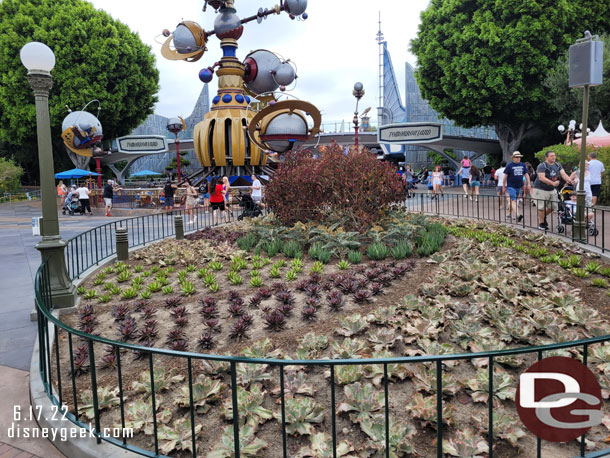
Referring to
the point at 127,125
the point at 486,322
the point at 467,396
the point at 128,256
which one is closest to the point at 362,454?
the point at 467,396

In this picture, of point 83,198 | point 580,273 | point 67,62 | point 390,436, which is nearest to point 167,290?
point 390,436

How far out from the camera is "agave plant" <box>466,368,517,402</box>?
12.4 feet

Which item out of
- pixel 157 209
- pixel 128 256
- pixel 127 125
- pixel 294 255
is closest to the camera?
pixel 294 255

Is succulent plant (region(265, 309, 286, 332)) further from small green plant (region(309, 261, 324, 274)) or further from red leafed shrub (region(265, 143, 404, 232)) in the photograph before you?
red leafed shrub (region(265, 143, 404, 232))

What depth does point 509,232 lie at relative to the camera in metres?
10.4

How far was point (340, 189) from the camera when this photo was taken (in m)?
9.95

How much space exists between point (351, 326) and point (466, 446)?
2060 millimetres

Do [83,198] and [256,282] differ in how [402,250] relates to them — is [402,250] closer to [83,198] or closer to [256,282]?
[256,282]

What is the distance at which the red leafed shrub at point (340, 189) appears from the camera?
991 centimetres

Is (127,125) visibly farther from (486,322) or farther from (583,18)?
(486,322)

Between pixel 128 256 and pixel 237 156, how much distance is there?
52.7 ft

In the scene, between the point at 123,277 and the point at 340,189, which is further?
the point at 340,189

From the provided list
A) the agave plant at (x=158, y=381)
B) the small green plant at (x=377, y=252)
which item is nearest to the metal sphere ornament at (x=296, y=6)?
the small green plant at (x=377, y=252)

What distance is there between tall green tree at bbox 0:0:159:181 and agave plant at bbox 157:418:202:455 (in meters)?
33.7
